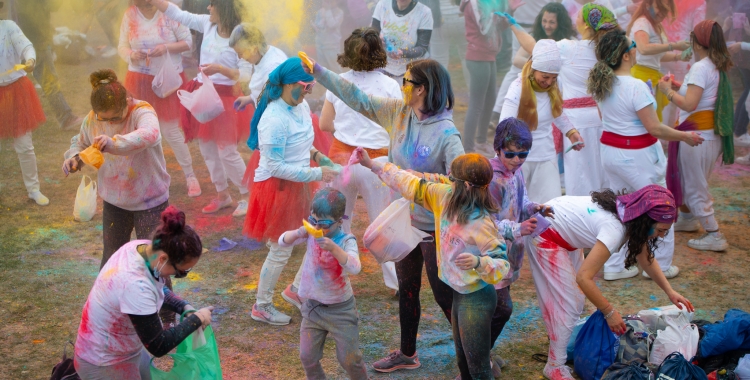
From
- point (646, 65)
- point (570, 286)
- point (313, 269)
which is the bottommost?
point (570, 286)

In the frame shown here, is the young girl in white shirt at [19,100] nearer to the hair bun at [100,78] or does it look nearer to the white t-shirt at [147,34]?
the white t-shirt at [147,34]

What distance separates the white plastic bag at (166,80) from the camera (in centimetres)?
671

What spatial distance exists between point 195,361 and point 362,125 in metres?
2.28

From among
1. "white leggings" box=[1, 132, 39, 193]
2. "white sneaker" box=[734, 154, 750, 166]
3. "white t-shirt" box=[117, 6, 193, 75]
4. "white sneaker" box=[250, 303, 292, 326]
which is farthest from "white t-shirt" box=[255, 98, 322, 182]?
"white sneaker" box=[734, 154, 750, 166]

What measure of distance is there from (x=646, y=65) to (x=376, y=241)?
4599 mm

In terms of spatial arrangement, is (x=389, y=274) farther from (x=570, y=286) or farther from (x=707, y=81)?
(x=707, y=81)

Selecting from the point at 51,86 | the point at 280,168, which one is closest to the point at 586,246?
the point at 280,168

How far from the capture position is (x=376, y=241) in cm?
373

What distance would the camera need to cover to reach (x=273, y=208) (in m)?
4.89

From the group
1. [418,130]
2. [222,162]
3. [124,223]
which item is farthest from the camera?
[222,162]

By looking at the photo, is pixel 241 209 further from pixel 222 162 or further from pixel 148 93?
pixel 148 93

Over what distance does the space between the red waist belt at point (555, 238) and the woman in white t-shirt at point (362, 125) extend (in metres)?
1.15

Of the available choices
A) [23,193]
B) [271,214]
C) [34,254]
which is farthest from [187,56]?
[271,214]

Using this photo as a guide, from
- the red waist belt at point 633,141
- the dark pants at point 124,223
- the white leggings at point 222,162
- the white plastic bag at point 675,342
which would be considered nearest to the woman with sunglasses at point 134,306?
the dark pants at point 124,223
